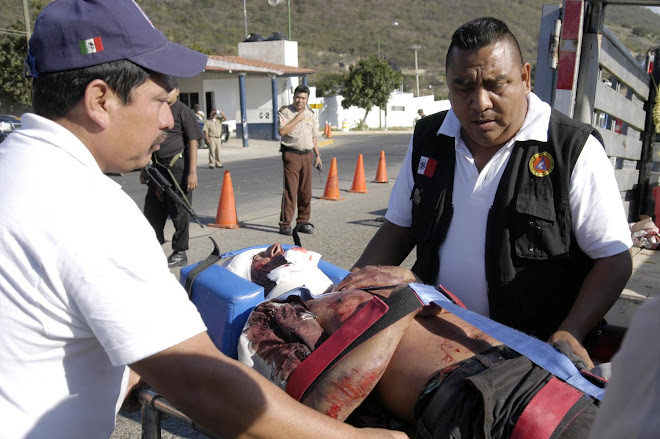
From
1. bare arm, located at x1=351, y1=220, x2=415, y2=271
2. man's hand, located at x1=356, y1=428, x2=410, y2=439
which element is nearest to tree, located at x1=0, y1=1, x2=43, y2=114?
bare arm, located at x1=351, y1=220, x2=415, y2=271

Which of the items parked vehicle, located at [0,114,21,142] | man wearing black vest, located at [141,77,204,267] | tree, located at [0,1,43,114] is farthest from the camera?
tree, located at [0,1,43,114]

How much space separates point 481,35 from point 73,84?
1566mm

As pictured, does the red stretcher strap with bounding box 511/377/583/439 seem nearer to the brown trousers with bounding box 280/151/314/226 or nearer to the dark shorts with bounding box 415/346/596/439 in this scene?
the dark shorts with bounding box 415/346/596/439

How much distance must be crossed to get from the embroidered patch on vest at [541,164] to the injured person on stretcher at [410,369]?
26.1 inches

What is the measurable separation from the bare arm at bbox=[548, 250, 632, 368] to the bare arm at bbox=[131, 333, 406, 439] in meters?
1.28

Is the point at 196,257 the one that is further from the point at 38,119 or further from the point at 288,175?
the point at 38,119

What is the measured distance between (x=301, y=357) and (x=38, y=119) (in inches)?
44.3

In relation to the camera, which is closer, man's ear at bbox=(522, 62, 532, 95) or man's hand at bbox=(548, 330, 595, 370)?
man's hand at bbox=(548, 330, 595, 370)

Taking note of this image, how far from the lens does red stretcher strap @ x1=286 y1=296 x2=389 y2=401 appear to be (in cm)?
185

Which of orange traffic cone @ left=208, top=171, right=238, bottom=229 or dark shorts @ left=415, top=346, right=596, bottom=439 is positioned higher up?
dark shorts @ left=415, top=346, right=596, bottom=439

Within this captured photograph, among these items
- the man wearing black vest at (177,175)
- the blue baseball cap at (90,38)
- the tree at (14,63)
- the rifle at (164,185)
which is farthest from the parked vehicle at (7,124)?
the blue baseball cap at (90,38)

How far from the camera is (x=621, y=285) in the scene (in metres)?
2.20

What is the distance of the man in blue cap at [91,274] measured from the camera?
4.00 ft

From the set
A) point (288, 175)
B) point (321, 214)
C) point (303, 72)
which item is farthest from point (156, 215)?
point (303, 72)
